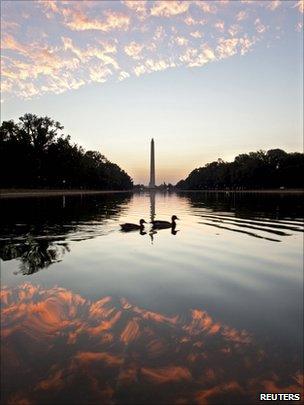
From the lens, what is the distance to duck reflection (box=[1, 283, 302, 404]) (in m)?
4.80

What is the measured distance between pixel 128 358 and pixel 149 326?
50.8 inches

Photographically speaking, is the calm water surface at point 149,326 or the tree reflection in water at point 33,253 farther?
the tree reflection in water at point 33,253

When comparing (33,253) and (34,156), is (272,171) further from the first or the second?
(33,253)

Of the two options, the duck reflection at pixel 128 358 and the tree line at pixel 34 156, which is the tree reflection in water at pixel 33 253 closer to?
the duck reflection at pixel 128 358

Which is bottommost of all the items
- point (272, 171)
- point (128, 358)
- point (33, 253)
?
point (128, 358)

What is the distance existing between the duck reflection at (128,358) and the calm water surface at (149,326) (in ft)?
0.06

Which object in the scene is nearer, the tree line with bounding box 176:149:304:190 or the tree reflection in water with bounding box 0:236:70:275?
the tree reflection in water with bounding box 0:236:70:275

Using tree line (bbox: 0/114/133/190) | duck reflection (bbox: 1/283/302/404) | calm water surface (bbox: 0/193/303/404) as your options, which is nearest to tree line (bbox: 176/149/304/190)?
tree line (bbox: 0/114/133/190)

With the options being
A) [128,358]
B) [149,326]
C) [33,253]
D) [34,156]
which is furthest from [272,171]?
[128,358]

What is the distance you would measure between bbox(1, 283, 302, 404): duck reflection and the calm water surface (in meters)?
0.02

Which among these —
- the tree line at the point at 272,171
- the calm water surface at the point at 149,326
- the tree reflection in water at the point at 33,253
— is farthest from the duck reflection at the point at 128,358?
the tree line at the point at 272,171

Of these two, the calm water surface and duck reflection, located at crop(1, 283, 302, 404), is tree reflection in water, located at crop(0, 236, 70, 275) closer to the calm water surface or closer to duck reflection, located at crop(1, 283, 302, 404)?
the calm water surface

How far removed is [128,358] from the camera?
5688 millimetres

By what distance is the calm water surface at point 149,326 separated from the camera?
495 cm
